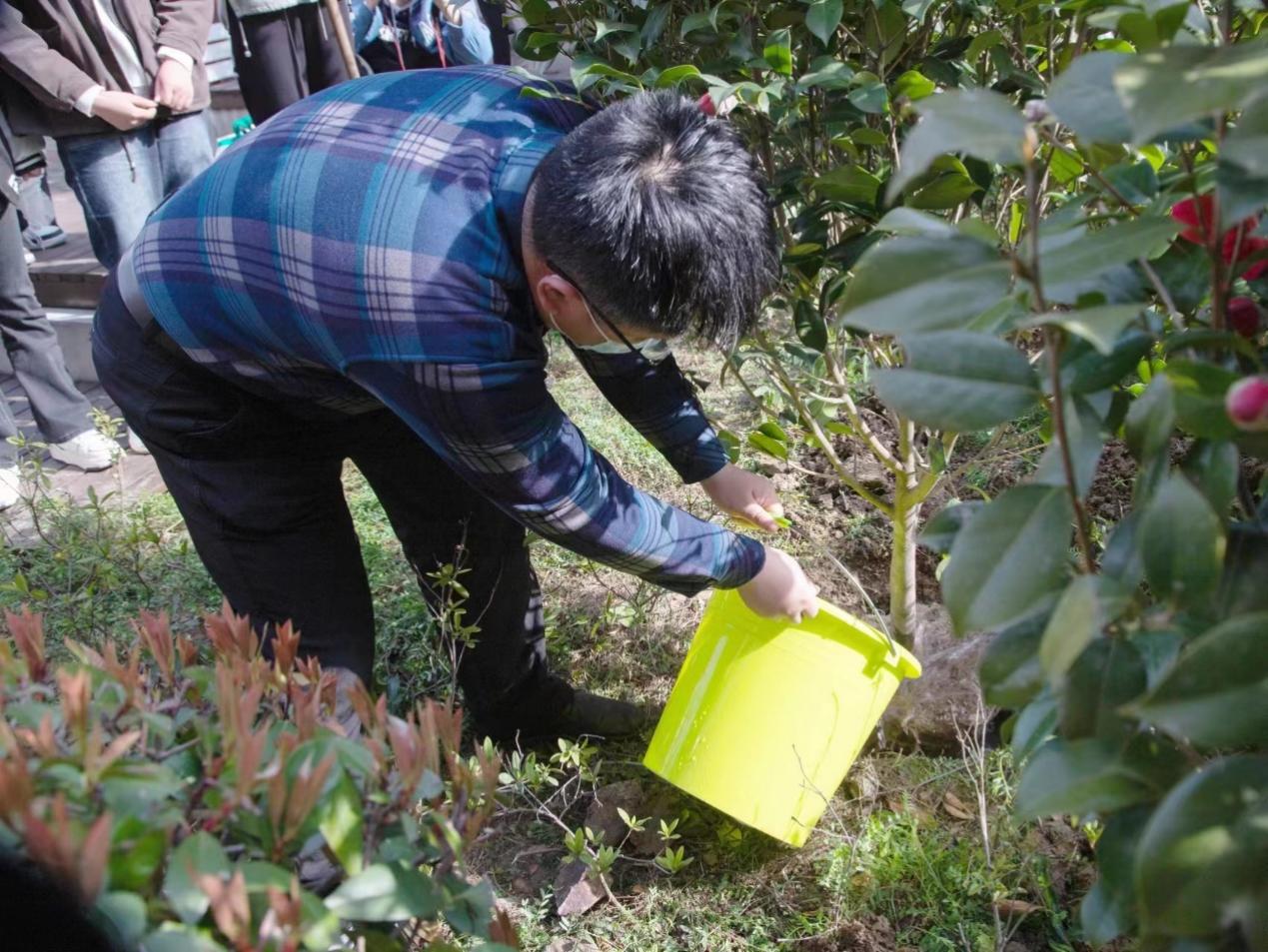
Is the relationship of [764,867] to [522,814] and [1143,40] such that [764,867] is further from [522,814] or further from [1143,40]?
[1143,40]

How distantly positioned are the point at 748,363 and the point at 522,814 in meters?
1.98

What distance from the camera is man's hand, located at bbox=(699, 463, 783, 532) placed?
78.8 inches

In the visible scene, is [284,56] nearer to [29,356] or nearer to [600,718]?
[29,356]

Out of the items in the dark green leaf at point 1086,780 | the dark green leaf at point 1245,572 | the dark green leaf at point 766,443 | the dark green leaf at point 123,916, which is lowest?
the dark green leaf at point 766,443

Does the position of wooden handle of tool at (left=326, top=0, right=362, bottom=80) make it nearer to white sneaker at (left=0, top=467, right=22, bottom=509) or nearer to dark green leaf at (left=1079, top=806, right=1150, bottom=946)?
white sneaker at (left=0, top=467, right=22, bottom=509)

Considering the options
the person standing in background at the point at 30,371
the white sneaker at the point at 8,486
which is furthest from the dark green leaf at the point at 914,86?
the white sneaker at the point at 8,486

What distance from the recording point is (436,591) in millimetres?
2252

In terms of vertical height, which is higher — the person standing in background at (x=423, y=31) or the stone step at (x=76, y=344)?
the person standing in background at (x=423, y=31)

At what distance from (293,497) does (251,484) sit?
0.08 m

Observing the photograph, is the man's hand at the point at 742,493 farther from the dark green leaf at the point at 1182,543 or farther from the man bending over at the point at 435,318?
the dark green leaf at the point at 1182,543

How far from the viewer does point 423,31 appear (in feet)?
13.7

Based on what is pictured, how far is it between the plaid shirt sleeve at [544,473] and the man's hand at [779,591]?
0.03 metres

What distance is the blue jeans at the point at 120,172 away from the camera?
10.7 ft

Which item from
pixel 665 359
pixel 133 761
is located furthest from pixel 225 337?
pixel 133 761
